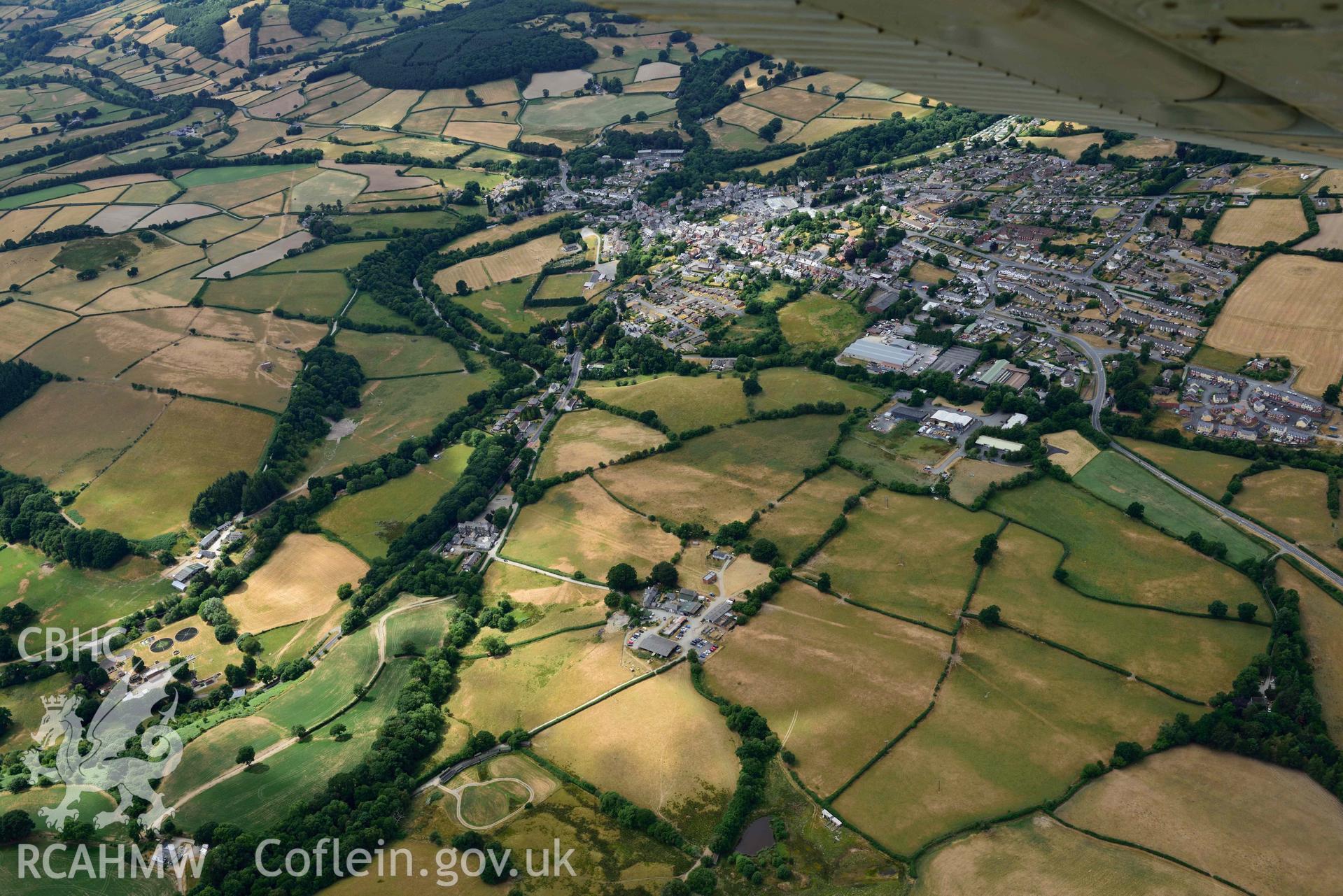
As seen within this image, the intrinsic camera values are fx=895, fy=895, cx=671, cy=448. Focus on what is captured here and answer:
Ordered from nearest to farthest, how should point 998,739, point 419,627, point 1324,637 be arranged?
point 998,739
point 1324,637
point 419,627

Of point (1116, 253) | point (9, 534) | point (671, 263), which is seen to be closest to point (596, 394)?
point (671, 263)

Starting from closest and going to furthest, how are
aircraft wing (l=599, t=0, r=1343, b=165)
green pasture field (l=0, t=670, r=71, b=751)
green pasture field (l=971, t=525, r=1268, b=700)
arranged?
aircraft wing (l=599, t=0, r=1343, b=165), green pasture field (l=971, t=525, r=1268, b=700), green pasture field (l=0, t=670, r=71, b=751)

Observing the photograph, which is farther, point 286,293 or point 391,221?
point 391,221

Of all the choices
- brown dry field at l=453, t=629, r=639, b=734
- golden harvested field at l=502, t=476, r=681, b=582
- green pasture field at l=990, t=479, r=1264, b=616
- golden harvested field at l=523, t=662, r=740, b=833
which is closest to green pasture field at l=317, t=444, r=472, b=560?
golden harvested field at l=502, t=476, r=681, b=582

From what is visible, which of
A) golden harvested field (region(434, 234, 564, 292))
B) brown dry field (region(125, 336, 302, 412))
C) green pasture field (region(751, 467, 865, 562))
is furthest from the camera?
golden harvested field (region(434, 234, 564, 292))

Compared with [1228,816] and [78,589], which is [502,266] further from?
[1228,816]

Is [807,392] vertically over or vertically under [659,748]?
over

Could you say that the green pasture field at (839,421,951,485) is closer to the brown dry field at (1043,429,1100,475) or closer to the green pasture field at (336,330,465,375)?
the brown dry field at (1043,429,1100,475)

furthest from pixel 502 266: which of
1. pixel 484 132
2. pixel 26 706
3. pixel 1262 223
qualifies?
pixel 1262 223
